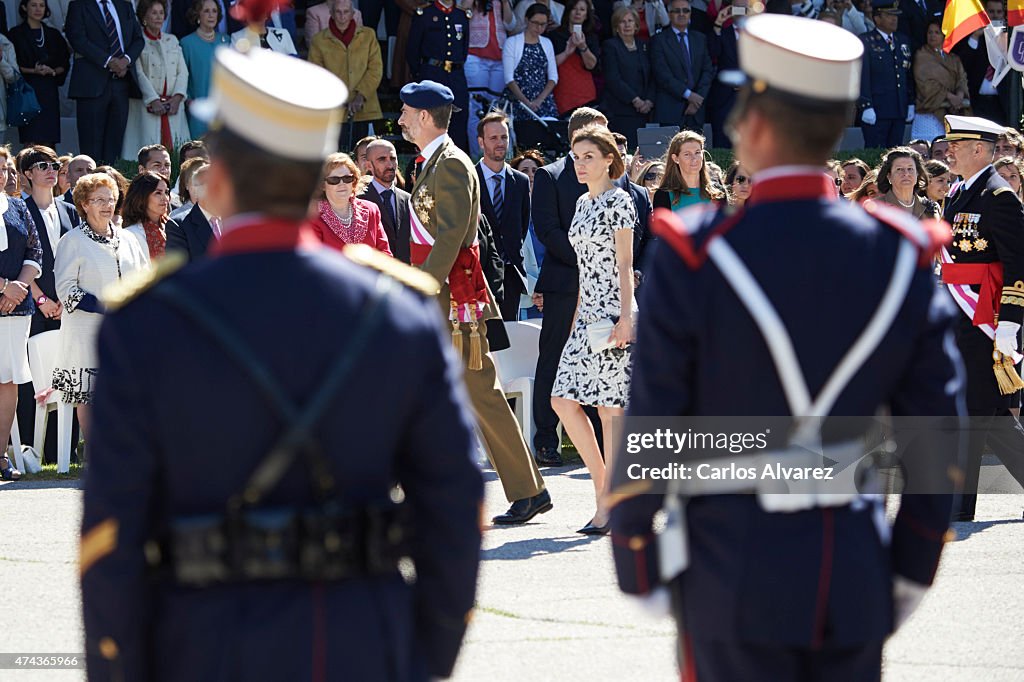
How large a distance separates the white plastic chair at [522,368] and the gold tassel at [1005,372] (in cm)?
327

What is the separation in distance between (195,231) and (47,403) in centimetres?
213

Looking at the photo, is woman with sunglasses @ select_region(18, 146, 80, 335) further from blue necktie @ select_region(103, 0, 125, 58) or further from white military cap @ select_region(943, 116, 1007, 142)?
white military cap @ select_region(943, 116, 1007, 142)

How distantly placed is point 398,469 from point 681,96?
14.5 metres

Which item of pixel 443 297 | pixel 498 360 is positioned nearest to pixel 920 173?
pixel 498 360

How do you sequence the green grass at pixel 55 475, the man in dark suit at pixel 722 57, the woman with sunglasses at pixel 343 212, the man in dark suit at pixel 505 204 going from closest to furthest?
1. the woman with sunglasses at pixel 343 212
2. the green grass at pixel 55 475
3. the man in dark suit at pixel 505 204
4. the man in dark suit at pixel 722 57

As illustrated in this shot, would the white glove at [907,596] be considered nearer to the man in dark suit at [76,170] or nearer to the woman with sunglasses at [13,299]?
the woman with sunglasses at [13,299]

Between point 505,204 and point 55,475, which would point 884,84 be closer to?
point 505,204

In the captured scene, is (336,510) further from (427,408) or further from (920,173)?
(920,173)

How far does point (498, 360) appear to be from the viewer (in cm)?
1112

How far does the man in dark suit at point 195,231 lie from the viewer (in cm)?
911

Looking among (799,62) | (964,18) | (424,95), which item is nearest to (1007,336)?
(424,95)

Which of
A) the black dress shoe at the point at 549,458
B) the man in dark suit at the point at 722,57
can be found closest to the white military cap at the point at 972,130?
the black dress shoe at the point at 549,458

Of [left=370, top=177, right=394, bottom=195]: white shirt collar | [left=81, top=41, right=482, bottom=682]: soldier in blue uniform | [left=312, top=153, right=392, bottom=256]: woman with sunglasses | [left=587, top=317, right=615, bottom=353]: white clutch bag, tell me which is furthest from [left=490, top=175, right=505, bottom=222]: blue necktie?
[left=81, top=41, right=482, bottom=682]: soldier in blue uniform

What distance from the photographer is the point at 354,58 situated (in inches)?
610
